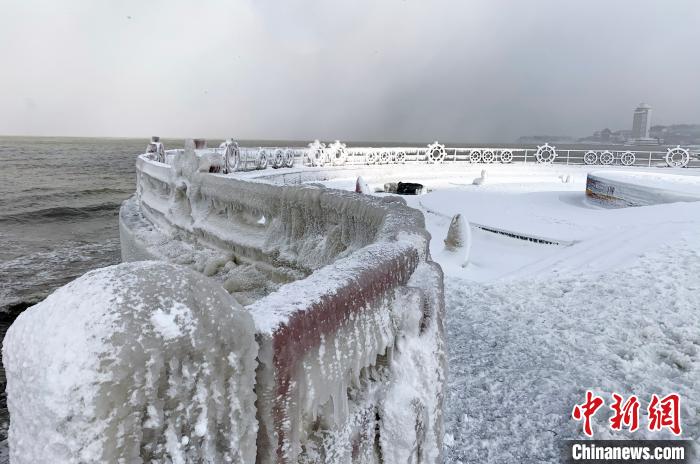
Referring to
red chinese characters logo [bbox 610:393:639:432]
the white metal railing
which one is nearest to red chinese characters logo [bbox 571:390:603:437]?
red chinese characters logo [bbox 610:393:639:432]

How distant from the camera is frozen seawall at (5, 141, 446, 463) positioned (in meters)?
0.93

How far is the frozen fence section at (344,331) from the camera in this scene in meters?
1.27

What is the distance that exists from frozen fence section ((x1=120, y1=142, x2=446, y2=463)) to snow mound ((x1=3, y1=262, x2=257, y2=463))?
0.37 ft

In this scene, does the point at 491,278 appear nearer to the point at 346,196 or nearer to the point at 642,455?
the point at 642,455

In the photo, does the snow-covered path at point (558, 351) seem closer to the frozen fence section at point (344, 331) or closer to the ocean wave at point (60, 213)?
the frozen fence section at point (344, 331)

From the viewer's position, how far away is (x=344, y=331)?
1513mm

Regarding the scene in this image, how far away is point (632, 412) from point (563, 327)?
5.19 feet

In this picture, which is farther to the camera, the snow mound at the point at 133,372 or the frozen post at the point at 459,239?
the frozen post at the point at 459,239

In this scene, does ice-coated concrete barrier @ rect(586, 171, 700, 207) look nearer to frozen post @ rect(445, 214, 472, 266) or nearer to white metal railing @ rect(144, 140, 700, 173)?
frozen post @ rect(445, 214, 472, 266)

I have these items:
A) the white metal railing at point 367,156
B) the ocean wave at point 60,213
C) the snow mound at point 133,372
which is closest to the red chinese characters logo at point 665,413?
the snow mound at point 133,372

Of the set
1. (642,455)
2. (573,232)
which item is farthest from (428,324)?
(573,232)

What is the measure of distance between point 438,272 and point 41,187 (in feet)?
121

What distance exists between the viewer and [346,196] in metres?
3.11

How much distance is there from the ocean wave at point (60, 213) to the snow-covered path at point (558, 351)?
19917 millimetres
